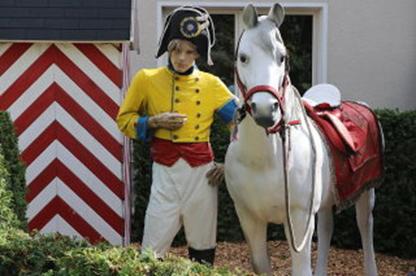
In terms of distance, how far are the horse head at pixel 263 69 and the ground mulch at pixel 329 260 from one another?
9.48 feet

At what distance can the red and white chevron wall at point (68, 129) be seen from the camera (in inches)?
231

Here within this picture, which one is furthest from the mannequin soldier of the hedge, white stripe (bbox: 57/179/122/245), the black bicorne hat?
the hedge

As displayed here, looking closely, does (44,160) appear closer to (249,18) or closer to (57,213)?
(57,213)

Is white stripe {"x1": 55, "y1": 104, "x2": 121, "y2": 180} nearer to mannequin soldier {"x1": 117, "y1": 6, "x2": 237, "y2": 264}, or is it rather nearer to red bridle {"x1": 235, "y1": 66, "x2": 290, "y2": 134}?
mannequin soldier {"x1": 117, "y1": 6, "x2": 237, "y2": 264}

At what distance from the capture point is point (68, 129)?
5.96 meters

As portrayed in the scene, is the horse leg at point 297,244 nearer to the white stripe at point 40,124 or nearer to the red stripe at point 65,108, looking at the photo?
the red stripe at point 65,108

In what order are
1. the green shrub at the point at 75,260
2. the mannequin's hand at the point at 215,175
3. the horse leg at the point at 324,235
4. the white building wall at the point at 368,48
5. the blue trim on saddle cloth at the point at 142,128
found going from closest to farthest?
the green shrub at the point at 75,260
the blue trim on saddle cloth at the point at 142,128
the mannequin's hand at the point at 215,175
the horse leg at the point at 324,235
the white building wall at the point at 368,48

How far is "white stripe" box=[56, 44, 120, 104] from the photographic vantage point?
588 cm

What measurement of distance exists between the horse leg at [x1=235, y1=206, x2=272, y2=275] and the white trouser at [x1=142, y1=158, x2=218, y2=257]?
0.67 feet

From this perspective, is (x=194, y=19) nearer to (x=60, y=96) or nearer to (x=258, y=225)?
(x=258, y=225)

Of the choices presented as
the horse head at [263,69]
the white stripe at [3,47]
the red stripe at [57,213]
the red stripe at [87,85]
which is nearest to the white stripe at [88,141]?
the red stripe at [87,85]

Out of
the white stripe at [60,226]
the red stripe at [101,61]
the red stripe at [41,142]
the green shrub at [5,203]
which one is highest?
the red stripe at [101,61]

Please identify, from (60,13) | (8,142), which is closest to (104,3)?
(60,13)

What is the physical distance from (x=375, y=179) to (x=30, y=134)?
2.49m
